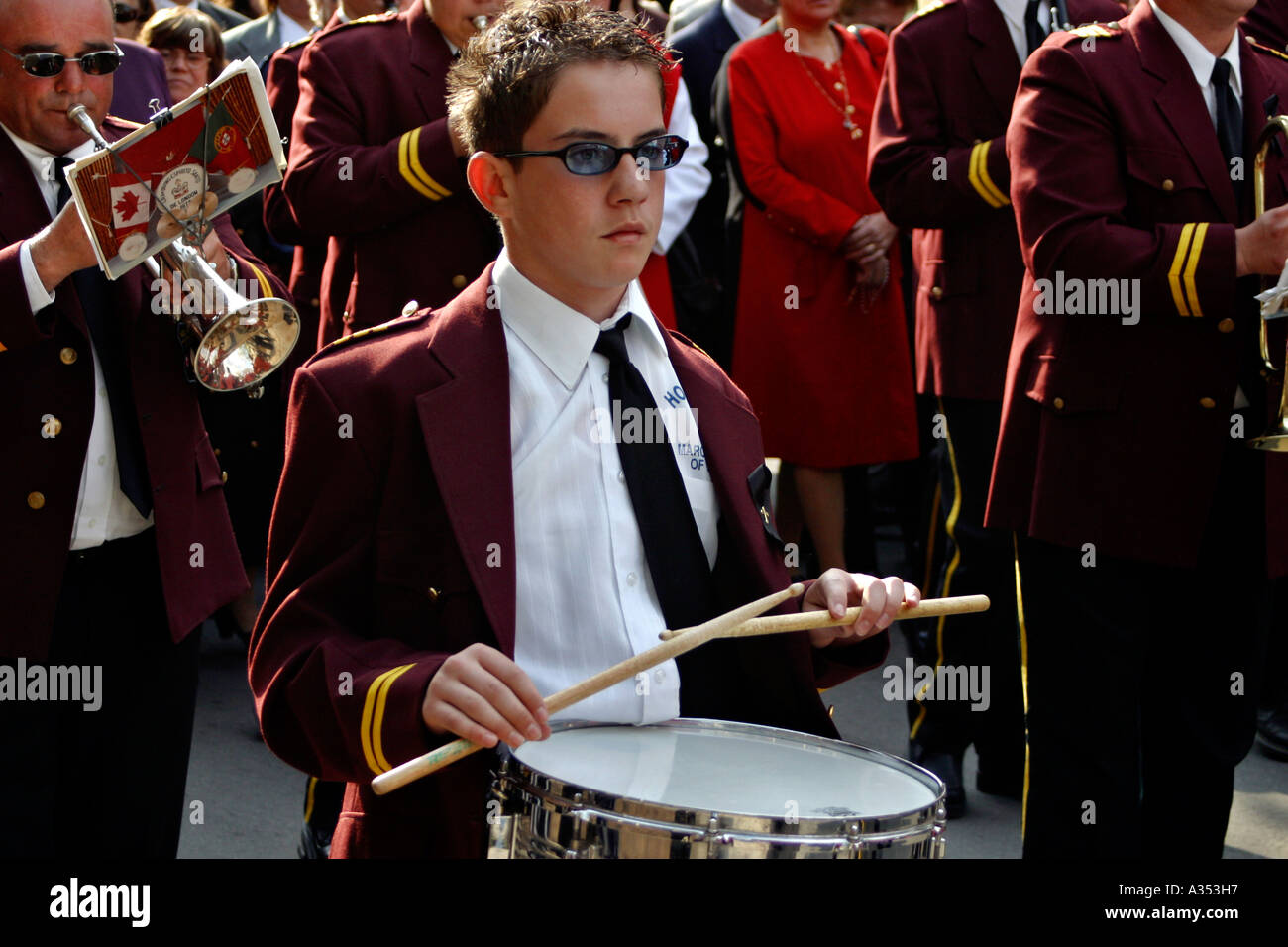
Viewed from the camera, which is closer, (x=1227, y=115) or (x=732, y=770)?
(x=732, y=770)

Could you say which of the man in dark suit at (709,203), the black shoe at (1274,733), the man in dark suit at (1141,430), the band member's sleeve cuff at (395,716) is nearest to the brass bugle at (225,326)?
the band member's sleeve cuff at (395,716)

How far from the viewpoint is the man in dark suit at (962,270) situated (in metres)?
4.70

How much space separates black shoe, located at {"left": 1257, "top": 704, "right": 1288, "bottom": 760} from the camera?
5.34 metres

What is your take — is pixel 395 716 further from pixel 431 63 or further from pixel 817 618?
pixel 431 63

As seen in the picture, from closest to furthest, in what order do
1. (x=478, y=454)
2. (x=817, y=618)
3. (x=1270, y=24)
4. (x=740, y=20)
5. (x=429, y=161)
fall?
1. (x=817, y=618)
2. (x=478, y=454)
3. (x=429, y=161)
4. (x=1270, y=24)
5. (x=740, y=20)

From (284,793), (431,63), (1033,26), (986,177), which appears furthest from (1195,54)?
(284,793)

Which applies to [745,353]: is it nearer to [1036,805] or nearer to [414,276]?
[414,276]

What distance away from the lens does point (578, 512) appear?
2533 millimetres

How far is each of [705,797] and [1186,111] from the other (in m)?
2.10

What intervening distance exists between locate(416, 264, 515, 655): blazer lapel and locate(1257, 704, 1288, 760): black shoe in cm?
369

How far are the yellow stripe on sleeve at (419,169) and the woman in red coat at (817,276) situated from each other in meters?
1.95

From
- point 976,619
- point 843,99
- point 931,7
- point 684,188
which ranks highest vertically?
point 843,99

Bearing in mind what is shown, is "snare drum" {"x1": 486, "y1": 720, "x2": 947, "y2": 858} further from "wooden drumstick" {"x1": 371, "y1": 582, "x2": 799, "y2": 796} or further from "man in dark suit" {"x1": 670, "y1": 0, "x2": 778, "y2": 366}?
"man in dark suit" {"x1": 670, "y1": 0, "x2": 778, "y2": 366}
